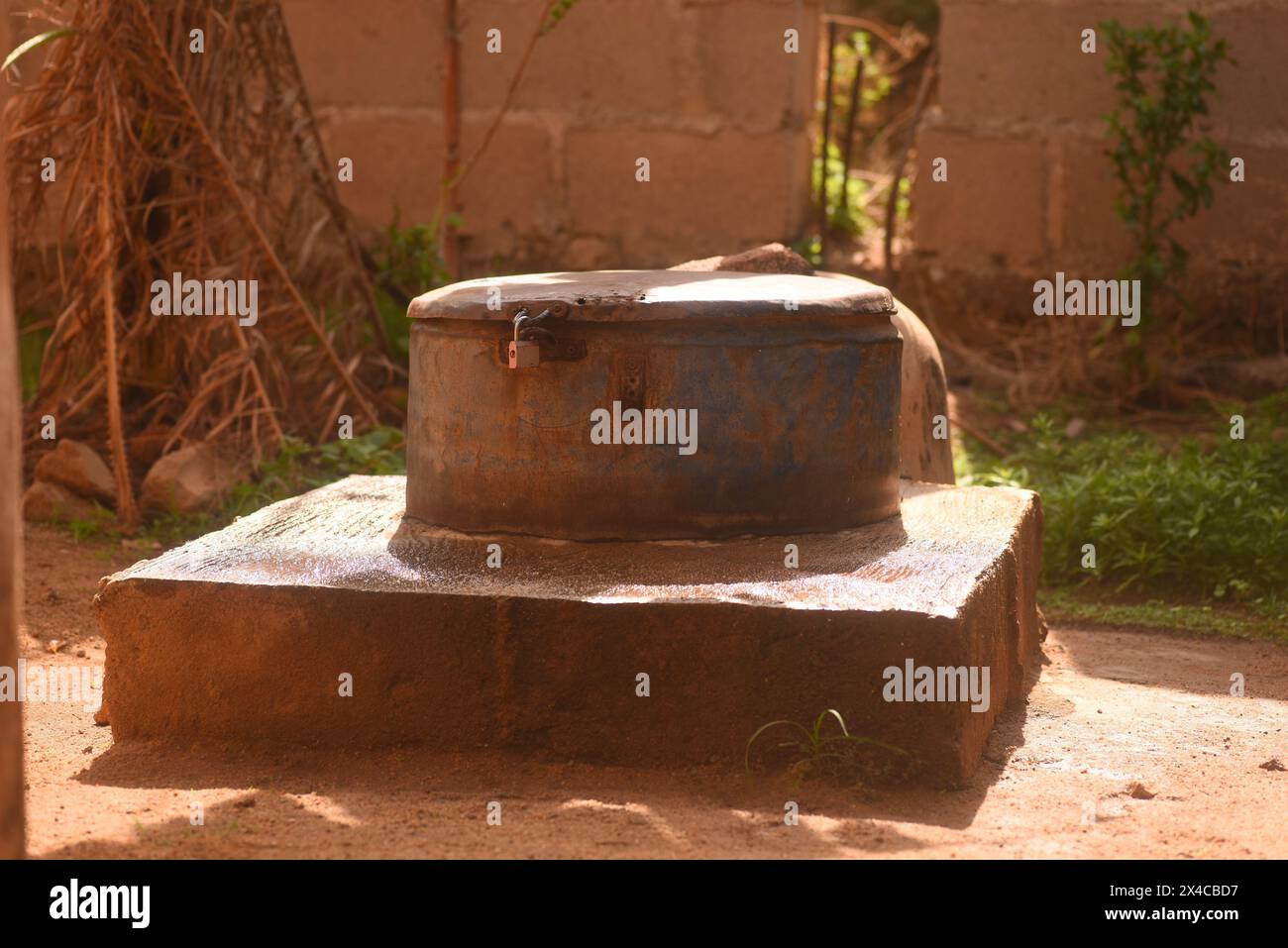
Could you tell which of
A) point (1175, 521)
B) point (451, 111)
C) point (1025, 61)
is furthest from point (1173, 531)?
point (451, 111)

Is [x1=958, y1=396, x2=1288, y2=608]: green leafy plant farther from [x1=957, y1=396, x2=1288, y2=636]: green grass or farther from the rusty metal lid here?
the rusty metal lid

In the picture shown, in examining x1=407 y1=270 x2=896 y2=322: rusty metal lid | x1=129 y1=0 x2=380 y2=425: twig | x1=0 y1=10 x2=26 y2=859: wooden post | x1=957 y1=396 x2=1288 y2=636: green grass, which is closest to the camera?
x1=0 y1=10 x2=26 y2=859: wooden post

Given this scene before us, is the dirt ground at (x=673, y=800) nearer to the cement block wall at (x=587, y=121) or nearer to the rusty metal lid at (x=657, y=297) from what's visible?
the rusty metal lid at (x=657, y=297)

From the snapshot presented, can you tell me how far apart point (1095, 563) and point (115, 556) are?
3.18 m

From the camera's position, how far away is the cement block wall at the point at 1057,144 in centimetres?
623

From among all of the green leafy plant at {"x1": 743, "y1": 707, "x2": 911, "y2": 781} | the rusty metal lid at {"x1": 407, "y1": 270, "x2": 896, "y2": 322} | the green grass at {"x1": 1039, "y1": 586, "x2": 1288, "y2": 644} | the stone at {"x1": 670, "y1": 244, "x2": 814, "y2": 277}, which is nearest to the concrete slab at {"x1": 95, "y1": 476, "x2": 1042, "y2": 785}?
the green leafy plant at {"x1": 743, "y1": 707, "x2": 911, "y2": 781}

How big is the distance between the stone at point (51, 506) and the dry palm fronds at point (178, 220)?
16 centimetres

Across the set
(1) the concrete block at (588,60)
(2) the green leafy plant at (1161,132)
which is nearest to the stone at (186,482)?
(1) the concrete block at (588,60)

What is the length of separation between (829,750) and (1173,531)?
7.74 ft

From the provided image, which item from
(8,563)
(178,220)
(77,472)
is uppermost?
(178,220)

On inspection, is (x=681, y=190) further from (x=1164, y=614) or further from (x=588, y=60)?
(x=1164, y=614)

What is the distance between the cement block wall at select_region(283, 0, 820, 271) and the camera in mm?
6570

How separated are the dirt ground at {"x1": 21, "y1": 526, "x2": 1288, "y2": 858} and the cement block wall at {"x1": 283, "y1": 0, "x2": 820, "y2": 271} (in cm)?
351

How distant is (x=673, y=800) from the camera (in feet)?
9.59
